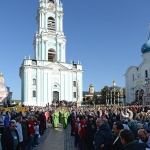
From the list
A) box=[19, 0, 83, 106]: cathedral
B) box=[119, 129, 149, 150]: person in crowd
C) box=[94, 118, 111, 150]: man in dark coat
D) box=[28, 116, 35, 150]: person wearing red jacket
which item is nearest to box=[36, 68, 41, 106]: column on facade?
box=[19, 0, 83, 106]: cathedral

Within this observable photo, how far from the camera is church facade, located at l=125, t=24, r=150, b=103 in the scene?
46.0 m

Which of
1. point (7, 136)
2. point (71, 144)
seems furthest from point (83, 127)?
point (7, 136)

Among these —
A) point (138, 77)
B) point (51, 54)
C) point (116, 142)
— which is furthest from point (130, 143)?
point (51, 54)

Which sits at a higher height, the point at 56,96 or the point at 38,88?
the point at 38,88

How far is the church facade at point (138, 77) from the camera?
46.0 metres

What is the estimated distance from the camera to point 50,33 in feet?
164

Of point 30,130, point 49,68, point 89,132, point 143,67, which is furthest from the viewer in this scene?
point 143,67

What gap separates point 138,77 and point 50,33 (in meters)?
21.0

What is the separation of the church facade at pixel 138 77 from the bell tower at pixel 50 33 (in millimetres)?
14998

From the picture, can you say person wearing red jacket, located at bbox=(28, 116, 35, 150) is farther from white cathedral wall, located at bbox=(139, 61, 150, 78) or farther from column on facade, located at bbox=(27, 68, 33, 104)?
white cathedral wall, located at bbox=(139, 61, 150, 78)

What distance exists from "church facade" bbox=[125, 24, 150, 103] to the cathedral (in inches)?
416

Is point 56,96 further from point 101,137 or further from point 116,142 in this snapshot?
point 116,142

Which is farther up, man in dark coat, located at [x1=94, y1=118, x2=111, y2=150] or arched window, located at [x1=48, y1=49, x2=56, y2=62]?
arched window, located at [x1=48, y1=49, x2=56, y2=62]

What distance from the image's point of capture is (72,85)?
49844 mm
